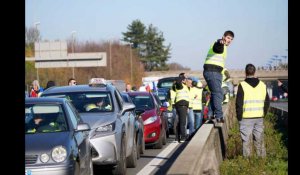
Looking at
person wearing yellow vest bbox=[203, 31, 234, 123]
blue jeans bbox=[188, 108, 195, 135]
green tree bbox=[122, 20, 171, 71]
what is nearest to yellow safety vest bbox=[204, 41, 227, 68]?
person wearing yellow vest bbox=[203, 31, 234, 123]

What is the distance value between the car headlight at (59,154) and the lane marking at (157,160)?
4.11 meters

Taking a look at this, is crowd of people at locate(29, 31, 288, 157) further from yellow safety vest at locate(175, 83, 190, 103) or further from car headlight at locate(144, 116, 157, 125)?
yellow safety vest at locate(175, 83, 190, 103)

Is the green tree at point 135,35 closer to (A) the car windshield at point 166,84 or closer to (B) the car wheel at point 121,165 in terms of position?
(A) the car windshield at point 166,84

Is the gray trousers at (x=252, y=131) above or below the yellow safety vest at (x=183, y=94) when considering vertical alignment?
below

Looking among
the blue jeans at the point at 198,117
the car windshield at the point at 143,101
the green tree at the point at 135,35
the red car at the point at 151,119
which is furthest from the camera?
the green tree at the point at 135,35

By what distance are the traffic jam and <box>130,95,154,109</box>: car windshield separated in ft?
A: 12.2

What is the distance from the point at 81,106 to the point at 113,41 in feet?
386

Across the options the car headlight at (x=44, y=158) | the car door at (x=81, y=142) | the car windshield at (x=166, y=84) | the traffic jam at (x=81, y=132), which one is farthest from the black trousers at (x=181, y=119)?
the car windshield at (x=166, y=84)

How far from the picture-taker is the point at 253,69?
12609 mm

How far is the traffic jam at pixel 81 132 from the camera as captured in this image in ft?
32.3

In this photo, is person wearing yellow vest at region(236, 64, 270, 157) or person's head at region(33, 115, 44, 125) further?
person wearing yellow vest at region(236, 64, 270, 157)

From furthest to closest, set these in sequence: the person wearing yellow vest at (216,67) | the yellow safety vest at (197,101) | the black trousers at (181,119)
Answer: the yellow safety vest at (197,101) → the black trousers at (181,119) → the person wearing yellow vest at (216,67)

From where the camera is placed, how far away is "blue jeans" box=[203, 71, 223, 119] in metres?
14.1
